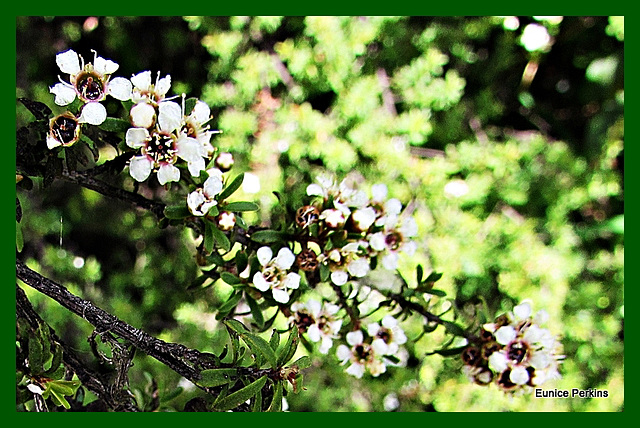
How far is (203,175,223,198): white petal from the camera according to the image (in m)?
0.87

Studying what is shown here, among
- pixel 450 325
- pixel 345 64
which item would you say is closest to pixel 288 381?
pixel 450 325

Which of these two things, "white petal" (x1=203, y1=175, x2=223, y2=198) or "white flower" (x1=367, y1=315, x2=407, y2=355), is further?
"white flower" (x1=367, y1=315, x2=407, y2=355)

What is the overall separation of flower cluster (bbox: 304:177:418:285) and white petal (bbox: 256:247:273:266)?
78 mm

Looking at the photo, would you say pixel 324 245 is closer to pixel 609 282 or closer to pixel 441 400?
pixel 441 400

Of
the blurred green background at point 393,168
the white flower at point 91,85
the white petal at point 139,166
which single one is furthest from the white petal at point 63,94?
the blurred green background at point 393,168

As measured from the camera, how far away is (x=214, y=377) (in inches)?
30.9

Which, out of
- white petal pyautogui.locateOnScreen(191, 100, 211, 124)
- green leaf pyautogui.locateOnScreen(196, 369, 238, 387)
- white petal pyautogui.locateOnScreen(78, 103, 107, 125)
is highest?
white petal pyautogui.locateOnScreen(191, 100, 211, 124)

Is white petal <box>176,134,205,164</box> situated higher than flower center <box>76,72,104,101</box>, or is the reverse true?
flower center <box>76,72,104,101</box>

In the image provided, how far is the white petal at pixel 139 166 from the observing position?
0.81m

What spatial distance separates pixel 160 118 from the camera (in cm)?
79

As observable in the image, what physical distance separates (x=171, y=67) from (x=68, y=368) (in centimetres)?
150

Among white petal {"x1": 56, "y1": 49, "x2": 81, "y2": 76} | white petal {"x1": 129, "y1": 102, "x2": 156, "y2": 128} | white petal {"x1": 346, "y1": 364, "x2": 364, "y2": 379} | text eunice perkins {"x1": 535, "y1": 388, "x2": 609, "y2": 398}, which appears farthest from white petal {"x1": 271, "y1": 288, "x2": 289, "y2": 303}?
text eunice perkins {"x1": 535, "y1": 388, "x2": 609, "y2": 398}

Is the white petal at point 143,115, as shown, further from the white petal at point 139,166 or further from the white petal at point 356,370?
the white petal at point 356,370

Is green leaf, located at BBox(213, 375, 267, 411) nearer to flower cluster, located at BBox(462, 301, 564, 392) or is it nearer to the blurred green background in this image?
flower cluster, located at BBox(462, 301, 564, 392)
